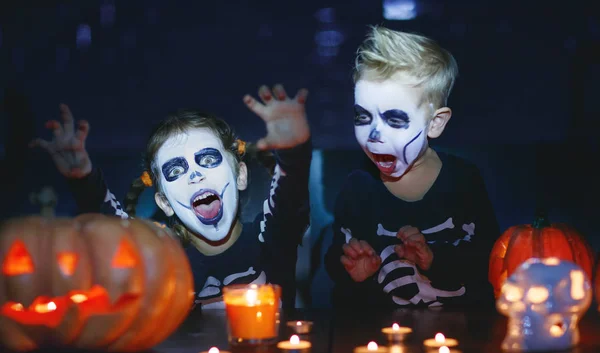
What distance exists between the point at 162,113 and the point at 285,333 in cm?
123

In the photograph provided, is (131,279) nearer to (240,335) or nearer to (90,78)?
(240,335)

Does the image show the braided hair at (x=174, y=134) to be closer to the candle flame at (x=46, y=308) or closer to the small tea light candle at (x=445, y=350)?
the candle flame at (x=46, y=308)

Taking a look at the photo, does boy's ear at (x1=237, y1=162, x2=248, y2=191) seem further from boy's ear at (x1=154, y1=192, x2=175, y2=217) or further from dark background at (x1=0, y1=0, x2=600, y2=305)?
boy's ear at (x1=154, y1=192, x2=175, y2=217)

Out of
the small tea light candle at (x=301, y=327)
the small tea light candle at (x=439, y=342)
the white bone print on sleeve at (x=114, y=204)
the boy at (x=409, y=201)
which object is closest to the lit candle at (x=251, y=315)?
the small tea light candle at (x=301, y=327)

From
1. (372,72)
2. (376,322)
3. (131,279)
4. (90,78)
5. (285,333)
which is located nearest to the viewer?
(131,279)

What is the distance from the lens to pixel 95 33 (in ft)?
8.89

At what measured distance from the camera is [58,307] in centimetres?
147

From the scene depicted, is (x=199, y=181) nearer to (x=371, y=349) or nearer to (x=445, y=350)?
(x=371, y=349)

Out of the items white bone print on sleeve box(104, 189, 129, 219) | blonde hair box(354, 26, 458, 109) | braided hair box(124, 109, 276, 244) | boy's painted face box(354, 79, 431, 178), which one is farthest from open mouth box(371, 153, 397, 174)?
white bone print on sleeve box(104, 189, 129, 219)

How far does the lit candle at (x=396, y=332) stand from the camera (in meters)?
1.60

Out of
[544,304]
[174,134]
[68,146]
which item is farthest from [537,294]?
[68,146]

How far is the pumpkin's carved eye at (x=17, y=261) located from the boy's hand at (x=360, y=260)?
1304mm

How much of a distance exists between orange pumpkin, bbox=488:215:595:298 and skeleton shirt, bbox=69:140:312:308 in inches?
28.1

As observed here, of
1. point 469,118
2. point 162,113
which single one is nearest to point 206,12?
point 162,113
